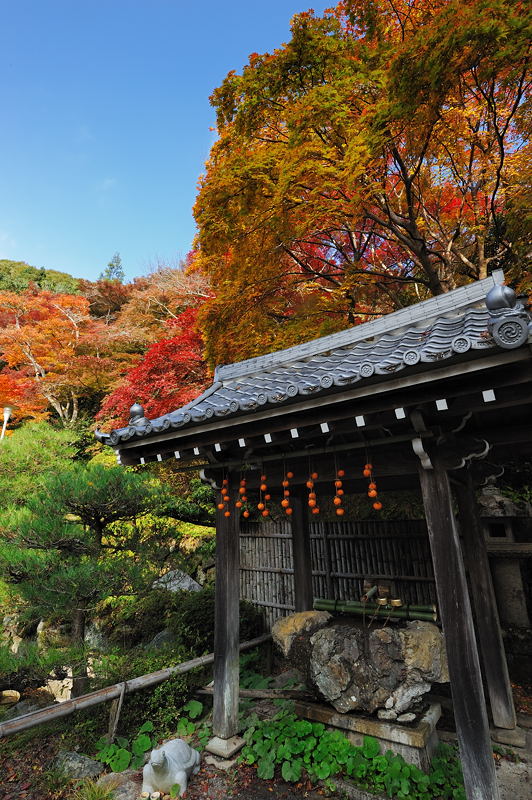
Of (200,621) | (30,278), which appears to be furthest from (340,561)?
(30,278)

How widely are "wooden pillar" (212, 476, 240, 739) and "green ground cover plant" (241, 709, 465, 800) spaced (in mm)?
331

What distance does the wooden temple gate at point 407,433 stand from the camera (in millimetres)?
2662

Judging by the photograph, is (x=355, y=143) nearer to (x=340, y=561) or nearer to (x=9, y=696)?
(x=340, y=561)

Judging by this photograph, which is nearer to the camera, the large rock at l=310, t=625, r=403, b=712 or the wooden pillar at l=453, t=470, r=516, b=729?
the large rock at l=310, t=625, r=403, b=712

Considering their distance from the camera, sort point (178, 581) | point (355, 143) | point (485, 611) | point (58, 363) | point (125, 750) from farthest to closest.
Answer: point (58, 363), point (178, 581), point (355, 143), point (485, 611), point (125, 750)

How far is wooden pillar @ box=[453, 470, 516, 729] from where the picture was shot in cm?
443

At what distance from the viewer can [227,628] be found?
444cm

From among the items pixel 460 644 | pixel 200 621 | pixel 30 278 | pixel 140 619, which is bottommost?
pixel 140 619

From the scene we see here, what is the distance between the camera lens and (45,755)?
4457 mm

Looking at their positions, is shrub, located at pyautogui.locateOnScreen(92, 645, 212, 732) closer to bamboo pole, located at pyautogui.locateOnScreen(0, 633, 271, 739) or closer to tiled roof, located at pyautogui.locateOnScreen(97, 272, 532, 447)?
bamboo pole, located at pyautogui.locateOnScreen(0, 633, 271, 739)

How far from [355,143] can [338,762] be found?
24.7 feet

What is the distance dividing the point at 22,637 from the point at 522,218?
43.8ft

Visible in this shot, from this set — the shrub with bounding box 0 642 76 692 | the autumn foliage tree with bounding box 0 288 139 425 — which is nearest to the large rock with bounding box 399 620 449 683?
the shrub with bounding box 0 642 76 692

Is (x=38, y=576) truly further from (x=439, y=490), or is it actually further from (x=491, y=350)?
(x=491, y=350)
